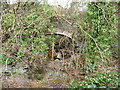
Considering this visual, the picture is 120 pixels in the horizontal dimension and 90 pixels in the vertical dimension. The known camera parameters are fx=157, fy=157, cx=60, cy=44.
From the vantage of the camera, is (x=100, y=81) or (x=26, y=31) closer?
(x=100, y=81)

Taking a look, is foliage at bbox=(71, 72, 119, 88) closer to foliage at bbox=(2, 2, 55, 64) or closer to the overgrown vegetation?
the overgrown vegetation

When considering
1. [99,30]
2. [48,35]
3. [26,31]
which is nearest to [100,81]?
[99,30]

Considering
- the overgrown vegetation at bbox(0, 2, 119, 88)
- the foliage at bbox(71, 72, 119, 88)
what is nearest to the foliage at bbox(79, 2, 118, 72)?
the overgrown vegetation at bbox(0, 2, 119, 88)

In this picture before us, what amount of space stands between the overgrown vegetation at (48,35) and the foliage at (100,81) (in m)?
0.18

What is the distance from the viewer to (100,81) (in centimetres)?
352

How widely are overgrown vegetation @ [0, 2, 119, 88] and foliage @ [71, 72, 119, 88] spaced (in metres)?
0.18

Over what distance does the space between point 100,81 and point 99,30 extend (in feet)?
4.33

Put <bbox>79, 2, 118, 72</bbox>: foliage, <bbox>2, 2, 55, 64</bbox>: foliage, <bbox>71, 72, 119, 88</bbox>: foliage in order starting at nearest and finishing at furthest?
1. <bbox>71, 72, 119, 88</bbox>: foliage
2. <bbox>2, 2, 55, 64</bbox>: foliage
3. <bbox>79, 2, 118, 72</bbox>: foliage

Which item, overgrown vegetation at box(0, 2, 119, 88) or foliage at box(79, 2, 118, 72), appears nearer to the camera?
overgrown vegetation at box(0, 2, 119, 88)

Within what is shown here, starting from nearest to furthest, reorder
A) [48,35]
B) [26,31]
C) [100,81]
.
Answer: [100,81]
[26,31]
[48,35]

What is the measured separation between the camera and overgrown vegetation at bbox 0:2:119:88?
3.88 meters

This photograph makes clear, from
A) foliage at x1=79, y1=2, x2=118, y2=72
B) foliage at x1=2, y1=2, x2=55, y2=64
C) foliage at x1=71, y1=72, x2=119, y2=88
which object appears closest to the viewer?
foliage at x1=71, y1=72, x2=119, y2=88

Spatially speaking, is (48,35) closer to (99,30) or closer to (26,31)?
(26,31)

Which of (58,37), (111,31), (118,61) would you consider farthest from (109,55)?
(58,37)
